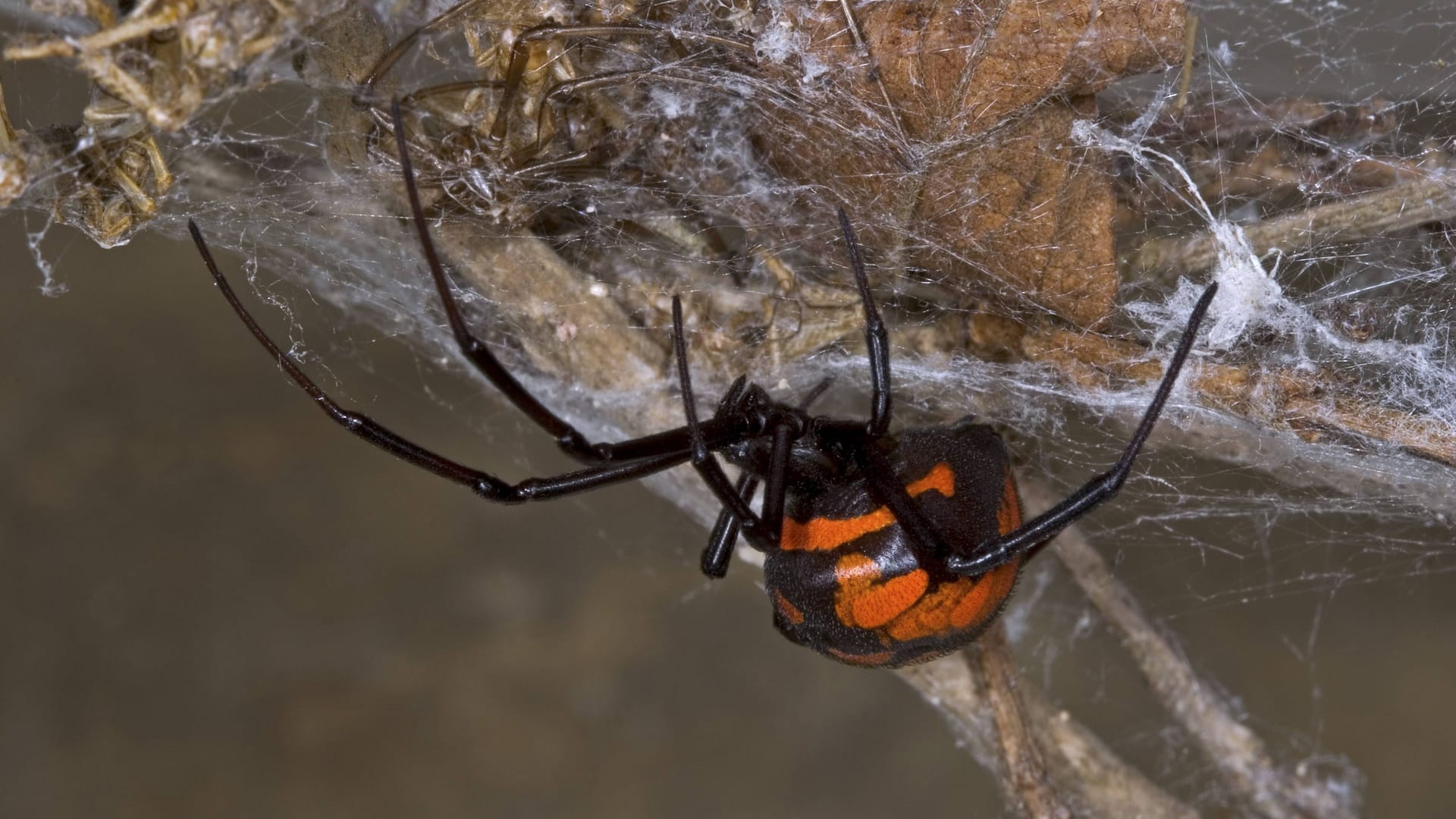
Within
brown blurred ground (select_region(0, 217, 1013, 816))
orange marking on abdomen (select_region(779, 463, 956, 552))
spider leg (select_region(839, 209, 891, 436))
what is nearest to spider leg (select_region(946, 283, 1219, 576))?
orange marking on abdomen (select_region(779, 463, 956, 552))

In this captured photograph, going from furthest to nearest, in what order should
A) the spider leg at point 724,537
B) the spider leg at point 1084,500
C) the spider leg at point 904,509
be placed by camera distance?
the spider leg at point 724,537 → the spider leg at point 904,509 → the spider leg at point 1084,500

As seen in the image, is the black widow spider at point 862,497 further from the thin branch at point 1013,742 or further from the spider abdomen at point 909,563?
the thin branch at point 1013,742

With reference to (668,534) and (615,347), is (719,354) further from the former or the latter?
(668,534)

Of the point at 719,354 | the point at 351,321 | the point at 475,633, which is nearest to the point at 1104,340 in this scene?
the point at 719,354

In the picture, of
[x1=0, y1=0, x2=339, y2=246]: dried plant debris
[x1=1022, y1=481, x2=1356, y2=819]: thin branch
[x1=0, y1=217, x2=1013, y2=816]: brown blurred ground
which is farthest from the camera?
[x1=0, y1=217, x2=1013, y2=816]: brown blurred ground

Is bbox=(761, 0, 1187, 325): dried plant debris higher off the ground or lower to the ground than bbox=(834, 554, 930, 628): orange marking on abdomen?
Result: higher

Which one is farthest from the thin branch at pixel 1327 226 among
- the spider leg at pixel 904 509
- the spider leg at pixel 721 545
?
the spider leg at pixel 721 545

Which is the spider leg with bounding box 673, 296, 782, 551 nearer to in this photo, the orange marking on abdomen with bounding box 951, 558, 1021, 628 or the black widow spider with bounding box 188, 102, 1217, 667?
the black widow spider with bounding box 188, 102, 1217, 667

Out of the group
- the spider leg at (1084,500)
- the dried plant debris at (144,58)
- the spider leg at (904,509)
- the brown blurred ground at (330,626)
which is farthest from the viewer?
the brown blurred ground at (330,626)
